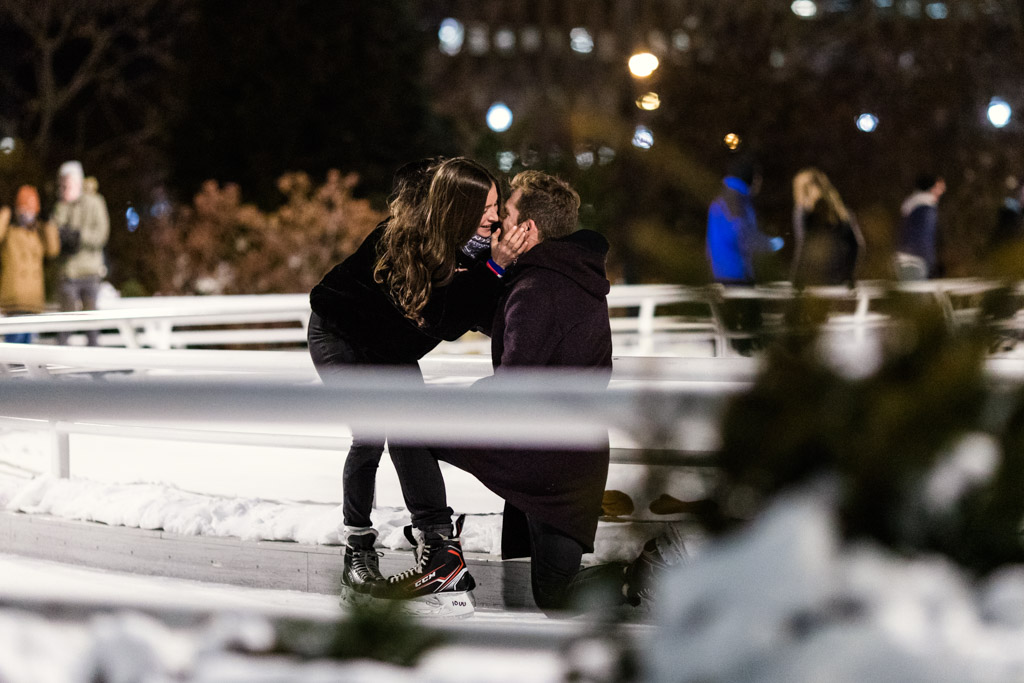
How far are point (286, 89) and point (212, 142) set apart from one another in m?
1.39

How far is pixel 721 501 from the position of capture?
1249mm

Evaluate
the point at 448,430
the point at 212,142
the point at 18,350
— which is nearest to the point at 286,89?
the point at 212,142

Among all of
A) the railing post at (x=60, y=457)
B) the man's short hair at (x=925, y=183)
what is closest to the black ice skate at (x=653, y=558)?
the railing post at (x=60, y=457)

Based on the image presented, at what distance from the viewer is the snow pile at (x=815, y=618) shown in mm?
1074

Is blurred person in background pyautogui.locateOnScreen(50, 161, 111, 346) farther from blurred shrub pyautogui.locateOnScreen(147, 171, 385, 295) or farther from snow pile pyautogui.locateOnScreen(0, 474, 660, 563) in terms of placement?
snow pile pyautogui.locateOnScreen(0, 474, 660, 563)

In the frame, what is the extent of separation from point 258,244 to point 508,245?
10308mm

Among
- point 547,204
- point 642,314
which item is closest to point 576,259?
point 547,204

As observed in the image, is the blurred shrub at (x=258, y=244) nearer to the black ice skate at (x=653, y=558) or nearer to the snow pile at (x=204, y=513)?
the snow pile at (x=204, y=513)

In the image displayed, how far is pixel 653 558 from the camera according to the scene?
5.19 feet

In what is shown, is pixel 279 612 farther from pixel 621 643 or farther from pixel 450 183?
pixel 450 183

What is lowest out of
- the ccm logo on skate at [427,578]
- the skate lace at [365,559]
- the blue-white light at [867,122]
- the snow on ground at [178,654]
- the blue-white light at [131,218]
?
the ccm logo on skate at [427,578]

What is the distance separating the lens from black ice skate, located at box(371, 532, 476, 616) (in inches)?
129

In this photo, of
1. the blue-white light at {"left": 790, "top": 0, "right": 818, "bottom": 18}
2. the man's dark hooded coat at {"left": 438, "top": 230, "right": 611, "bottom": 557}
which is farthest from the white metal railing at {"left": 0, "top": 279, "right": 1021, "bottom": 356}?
the blue-white light at {"left": 790, "top": 0, "right": 818, "bottom": 18}

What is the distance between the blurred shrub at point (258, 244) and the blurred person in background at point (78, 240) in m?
3.61
